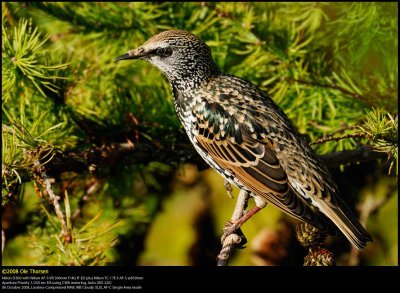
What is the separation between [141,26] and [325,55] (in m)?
1.26

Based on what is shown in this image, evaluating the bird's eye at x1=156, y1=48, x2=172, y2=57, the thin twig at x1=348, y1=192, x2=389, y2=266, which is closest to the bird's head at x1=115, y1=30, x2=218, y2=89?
the bird's eye at x1=156, y1=48, x2=172, y2=57

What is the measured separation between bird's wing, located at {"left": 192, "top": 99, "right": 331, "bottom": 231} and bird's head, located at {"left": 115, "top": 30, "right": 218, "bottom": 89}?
0.83 feet

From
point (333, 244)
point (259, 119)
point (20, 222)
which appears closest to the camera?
point (259, 119)

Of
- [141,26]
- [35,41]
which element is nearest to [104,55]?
[141,26]

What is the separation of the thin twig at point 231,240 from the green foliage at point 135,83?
49 cm

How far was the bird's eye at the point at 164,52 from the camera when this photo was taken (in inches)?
154

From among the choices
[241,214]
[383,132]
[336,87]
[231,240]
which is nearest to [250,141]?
[241,214]

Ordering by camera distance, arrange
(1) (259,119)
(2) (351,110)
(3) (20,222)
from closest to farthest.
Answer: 1. (1) (259,119)
2. (2) (351,110)
3. (3) (20,222)

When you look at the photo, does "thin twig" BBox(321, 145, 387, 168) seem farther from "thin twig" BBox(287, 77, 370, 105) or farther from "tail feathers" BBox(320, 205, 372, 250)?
"thin twig" BBox(287, 77, 370, 105)

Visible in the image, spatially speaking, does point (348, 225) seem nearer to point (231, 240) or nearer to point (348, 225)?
point (348, 225)

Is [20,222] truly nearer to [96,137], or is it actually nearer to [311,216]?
[96,137]

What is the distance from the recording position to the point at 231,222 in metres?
3.86

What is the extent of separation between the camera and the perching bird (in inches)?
144

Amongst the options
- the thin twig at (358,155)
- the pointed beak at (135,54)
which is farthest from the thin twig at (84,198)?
the thin twig at (358,155)
